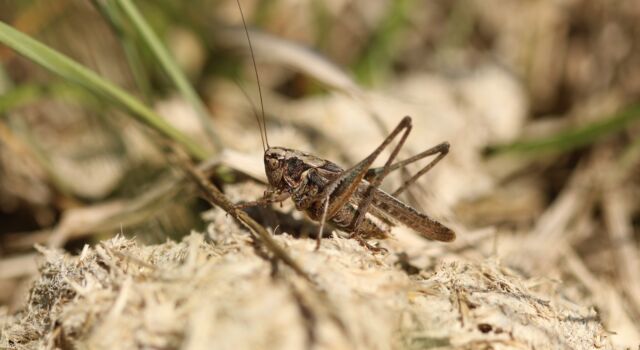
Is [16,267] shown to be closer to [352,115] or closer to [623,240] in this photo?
[352,115]

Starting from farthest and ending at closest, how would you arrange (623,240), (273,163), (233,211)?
(623,240) → (273,163) → (233,211)

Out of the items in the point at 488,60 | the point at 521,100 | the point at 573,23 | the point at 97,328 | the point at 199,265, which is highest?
the point at 573,23

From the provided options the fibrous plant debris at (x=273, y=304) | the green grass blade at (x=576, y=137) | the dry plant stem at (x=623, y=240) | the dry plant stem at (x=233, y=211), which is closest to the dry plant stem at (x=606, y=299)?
the dry plant stem at (x=623, y=240)

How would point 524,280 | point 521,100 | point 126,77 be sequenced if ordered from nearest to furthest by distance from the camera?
point 524,280 < point 126,77 < point 521,100

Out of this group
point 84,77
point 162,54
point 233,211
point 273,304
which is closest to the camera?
point 273,304

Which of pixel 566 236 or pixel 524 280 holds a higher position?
pixel 566 236

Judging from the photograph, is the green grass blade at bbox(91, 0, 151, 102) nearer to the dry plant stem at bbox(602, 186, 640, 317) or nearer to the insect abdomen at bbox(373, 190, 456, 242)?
the insect abdomen at bbox(373, 190, 456, 242)

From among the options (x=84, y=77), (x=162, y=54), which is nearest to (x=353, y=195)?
(x=162, y=54)

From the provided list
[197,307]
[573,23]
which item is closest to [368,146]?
[197,307]

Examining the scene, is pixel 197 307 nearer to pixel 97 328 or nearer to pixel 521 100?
pixel 97 328
